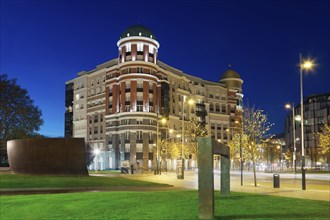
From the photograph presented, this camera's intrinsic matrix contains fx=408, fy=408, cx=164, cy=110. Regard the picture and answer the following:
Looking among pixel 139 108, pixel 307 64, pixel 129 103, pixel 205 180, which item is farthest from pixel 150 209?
pixel 129 103

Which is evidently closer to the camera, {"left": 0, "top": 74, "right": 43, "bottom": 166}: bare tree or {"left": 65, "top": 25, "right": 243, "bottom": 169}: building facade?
{"left": 0, "top": 74, "right": 43, "bottom": 166}: bare tree

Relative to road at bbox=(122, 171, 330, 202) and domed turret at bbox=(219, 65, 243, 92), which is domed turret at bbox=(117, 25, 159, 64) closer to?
domed turret at bbox=(219, 65, 243, 92)

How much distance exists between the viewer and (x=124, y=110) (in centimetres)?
10038

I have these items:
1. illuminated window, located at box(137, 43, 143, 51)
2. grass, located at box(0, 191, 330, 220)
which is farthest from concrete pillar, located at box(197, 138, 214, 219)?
illuminated window, located at box(137, 43, 143, 51)

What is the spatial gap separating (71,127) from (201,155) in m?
122

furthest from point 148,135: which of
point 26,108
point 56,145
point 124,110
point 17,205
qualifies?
point 17,205

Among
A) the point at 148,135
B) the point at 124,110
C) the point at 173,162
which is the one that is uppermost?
the point at 124,110

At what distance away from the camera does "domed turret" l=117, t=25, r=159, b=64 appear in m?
99.8

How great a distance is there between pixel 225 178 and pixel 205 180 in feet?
18.5

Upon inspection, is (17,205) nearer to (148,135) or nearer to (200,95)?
(148,135)

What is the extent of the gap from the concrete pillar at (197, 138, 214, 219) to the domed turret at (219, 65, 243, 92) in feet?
453

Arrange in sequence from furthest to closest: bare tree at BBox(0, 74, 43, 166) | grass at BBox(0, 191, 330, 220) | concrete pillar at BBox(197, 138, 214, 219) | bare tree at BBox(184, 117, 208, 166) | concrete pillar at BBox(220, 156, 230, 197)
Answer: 1. bare tree at BBox(184, 117, 208, 166)
2. bare tree at BBox(0, 74, 43, 166)
3. concrete pillar at BBox(220, 156, 230, 197)
4. grass at BBox(0, 191, 330, 220)
5. concrete pillar at BBox(197, 138, 214, 219)

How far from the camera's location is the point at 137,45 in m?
100

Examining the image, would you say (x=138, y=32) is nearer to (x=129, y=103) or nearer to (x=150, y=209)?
(x=129, y=103)
